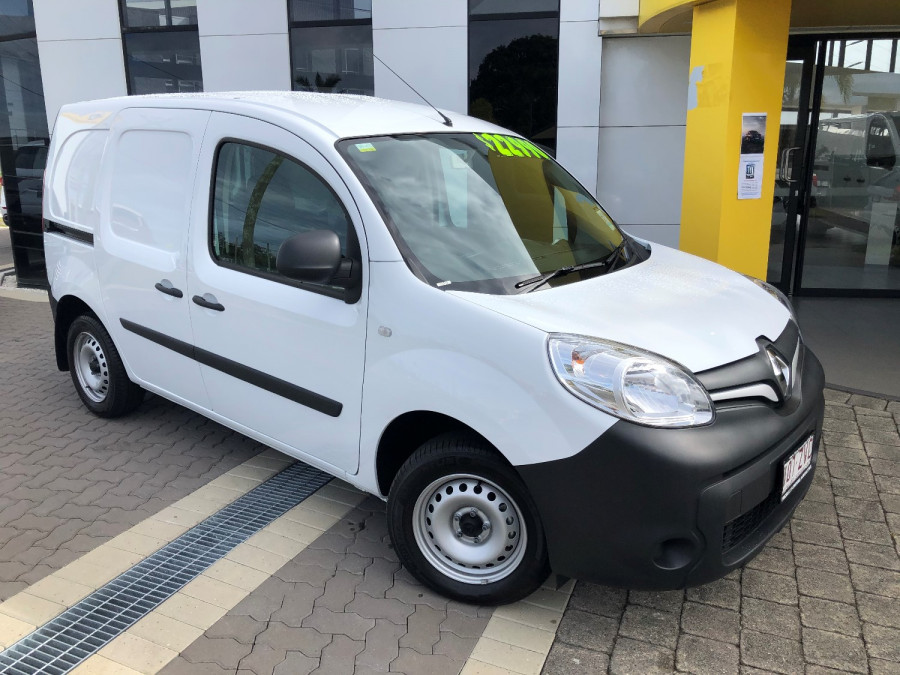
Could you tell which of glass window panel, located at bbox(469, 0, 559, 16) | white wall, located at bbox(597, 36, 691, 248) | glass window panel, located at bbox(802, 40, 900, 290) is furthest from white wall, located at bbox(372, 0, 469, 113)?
glass window panel, located at bbox(802, 40, 900, 290)

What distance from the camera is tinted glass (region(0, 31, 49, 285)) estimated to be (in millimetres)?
8938

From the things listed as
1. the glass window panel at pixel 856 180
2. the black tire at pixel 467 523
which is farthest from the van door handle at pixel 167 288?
the glass window panel at pixel 856 180

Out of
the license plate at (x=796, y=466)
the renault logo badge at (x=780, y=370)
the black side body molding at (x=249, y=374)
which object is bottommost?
the license plate at (x=796, y=466)

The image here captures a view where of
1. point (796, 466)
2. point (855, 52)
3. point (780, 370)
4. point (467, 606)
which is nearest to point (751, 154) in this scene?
point (855, 52)

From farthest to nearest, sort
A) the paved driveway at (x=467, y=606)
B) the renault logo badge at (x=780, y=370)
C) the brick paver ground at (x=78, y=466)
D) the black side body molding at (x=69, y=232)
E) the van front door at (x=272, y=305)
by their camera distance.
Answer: the black side body molding at (x=69, y=232) → the brick paver ground at (x=78, y=466) → the van front door at (x=272, y=305) → the renault logo badge at (x=780, y=370) → the paved driveway at (x=467, y=606)

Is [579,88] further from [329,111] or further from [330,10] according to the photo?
[329,111]

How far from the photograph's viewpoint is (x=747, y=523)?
268cm

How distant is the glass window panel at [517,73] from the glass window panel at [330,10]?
1171mm

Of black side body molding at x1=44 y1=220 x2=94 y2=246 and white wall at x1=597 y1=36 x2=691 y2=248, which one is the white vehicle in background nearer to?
white wall at x1=597 y1=36 x2=691 y2=248

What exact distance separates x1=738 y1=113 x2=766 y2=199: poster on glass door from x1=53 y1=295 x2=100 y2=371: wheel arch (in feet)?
15.3

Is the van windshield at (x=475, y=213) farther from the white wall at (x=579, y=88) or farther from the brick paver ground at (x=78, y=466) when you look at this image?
the white wall at (x=579, y=88)

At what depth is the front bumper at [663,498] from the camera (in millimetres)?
2418

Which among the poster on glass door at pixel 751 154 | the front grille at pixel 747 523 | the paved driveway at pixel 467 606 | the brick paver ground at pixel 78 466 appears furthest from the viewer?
the poster on glass door at pixel 751 154

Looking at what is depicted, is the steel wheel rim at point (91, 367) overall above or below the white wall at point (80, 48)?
below
